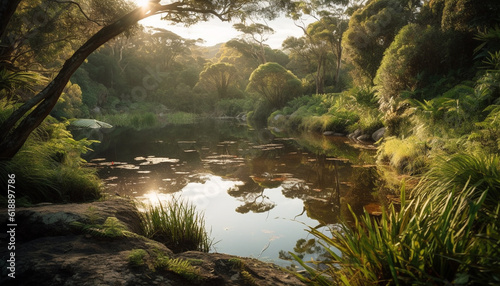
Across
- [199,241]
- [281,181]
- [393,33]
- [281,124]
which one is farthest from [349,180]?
[281,124]

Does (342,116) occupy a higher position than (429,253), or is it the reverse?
(342,116)

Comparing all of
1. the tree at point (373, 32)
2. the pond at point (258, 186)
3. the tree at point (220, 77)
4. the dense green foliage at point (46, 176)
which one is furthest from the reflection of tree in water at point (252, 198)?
the tree at point (220, 77)

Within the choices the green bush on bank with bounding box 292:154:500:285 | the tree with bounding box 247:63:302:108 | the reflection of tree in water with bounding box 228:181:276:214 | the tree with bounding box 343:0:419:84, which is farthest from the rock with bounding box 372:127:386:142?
the tree with bounding box 247:63:302:108

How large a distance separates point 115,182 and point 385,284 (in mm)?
5311

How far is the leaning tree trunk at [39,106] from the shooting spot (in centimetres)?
327

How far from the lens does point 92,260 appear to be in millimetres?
1846

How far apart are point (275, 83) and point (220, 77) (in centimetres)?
1593

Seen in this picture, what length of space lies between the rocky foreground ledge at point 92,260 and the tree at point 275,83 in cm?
2334

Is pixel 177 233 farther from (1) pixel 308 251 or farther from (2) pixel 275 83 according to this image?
(2) pixel 275 83

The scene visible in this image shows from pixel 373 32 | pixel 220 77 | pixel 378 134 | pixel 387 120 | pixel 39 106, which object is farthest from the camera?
pixel 220 77

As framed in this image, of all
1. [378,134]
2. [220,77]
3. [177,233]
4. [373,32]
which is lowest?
[177,233]

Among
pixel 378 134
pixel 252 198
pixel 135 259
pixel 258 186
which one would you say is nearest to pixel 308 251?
pixel 135 259

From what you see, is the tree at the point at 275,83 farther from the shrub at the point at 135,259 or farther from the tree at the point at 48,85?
the shrub at the point at 135,259

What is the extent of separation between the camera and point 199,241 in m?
3.03
